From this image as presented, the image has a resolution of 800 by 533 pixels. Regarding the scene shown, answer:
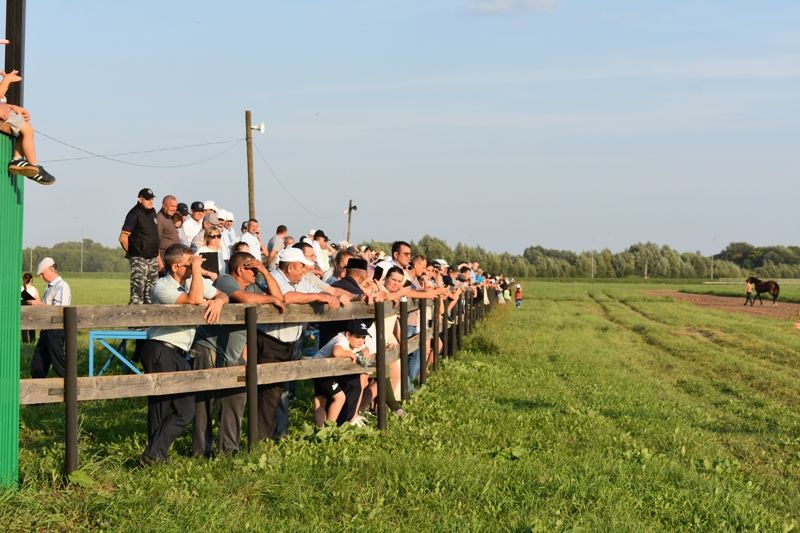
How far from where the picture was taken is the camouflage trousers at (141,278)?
14953 millimetres

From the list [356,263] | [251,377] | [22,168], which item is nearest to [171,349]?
[251,377]

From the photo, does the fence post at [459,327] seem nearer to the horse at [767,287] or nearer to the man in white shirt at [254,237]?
the man in white shirt at [254,237]

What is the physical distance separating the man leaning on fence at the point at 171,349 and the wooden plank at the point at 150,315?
181 mm

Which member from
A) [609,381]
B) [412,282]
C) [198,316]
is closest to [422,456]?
[198,316]

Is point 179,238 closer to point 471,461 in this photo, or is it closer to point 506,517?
point 471,461

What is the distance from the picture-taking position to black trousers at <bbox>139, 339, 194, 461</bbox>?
27.5ft

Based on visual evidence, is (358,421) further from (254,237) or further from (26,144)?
(254,237)

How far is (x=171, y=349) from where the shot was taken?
8617 mm

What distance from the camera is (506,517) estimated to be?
7.02 m

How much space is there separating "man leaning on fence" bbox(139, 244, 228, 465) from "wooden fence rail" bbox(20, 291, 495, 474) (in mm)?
231

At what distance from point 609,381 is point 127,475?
10708mm

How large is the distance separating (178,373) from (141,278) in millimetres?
7159

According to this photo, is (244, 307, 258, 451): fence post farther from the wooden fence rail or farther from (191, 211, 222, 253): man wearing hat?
(191, 211, 222, 253): man wearing hat

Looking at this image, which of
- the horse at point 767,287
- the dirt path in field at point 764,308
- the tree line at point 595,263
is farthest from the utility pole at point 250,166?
the tree line at point 595,263
